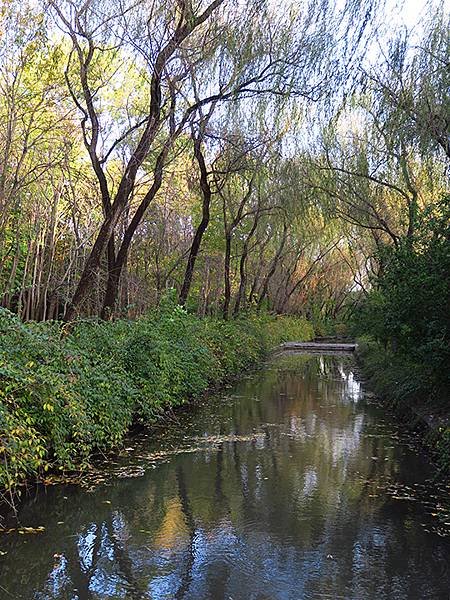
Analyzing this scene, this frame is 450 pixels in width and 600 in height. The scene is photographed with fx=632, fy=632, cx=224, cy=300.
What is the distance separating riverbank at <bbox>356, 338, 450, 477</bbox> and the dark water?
433 mm

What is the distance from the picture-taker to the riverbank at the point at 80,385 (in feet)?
21.1

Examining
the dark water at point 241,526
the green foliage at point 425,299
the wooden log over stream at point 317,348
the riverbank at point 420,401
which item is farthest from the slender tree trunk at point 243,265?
the dark water at point 241,526

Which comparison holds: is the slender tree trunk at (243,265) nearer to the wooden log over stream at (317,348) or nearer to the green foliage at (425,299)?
the wooden log over stream at (317,348)

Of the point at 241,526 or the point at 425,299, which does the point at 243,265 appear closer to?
the point at 425,299

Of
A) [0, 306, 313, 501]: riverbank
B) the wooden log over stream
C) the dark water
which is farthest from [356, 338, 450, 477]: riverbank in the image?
the wooden log over stream

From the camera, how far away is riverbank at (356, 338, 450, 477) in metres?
9.35

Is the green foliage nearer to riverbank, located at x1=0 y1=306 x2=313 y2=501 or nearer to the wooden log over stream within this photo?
riverbank, located at x1=0 y1=306 x2=313 y2=501

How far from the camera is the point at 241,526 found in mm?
6465

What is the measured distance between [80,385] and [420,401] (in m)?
7.59

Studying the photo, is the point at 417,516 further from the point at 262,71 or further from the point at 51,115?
the point at 51,115

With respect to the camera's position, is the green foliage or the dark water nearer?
the dark water

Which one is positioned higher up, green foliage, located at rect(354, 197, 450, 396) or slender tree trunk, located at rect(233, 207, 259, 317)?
slender tree trunk, located at rect(233, 207, 259, 317)

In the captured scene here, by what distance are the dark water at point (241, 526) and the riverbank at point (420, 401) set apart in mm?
433

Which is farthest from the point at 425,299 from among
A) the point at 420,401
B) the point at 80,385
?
the point at 80,385
